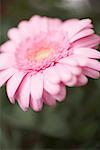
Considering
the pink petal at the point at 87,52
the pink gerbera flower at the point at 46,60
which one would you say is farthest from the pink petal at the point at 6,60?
the pink petal at the point at 87,52

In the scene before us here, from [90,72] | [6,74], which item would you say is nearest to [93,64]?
[90,72]

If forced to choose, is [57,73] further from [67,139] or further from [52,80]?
[67,139]

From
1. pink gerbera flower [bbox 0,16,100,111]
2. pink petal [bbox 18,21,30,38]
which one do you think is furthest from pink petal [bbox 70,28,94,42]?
pink petal [bbox 18,21,30,38]

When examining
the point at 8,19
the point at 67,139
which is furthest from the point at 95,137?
the point at 8,19

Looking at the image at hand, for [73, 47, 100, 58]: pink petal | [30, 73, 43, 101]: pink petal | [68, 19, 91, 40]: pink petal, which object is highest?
[68, 19, 91, 40]: pink petal

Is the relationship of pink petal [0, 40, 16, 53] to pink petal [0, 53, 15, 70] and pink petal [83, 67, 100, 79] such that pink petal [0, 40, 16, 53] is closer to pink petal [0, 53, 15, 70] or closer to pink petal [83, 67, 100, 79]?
pink petal [0, 53, 15, 70]

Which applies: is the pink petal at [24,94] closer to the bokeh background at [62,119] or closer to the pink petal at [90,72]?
the pink petal at [90,72]
